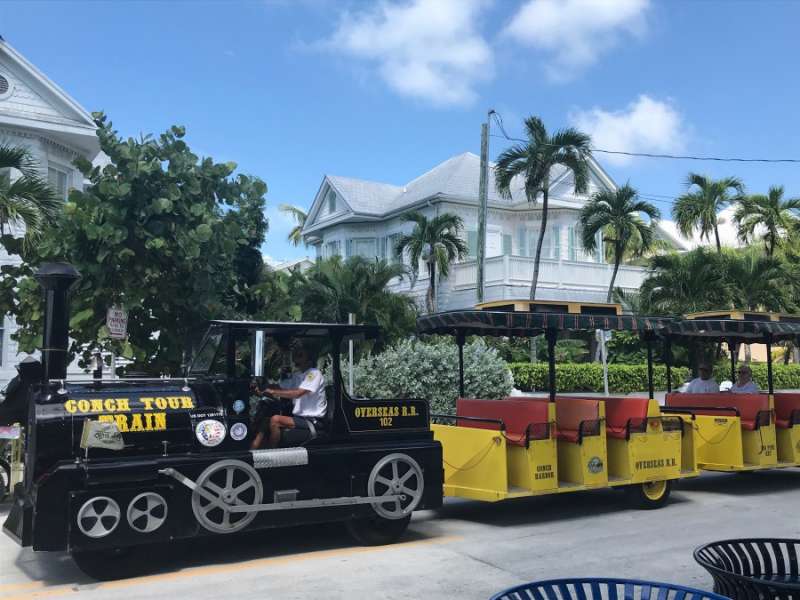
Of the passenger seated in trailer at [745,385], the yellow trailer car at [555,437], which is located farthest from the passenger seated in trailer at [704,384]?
the yellow trailer car at [555,437]

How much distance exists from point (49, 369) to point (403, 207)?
28.3 metres

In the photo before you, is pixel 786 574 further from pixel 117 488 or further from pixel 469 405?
pixel 469 405

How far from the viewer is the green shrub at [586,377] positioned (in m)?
26.2

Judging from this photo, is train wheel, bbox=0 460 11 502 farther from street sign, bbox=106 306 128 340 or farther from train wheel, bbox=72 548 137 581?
train wheel, bbox=72 548 137 581

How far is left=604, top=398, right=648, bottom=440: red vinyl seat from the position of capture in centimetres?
943

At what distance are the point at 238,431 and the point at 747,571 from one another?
14.8 ft

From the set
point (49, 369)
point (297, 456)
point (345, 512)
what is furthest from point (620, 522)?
point (49, 369)

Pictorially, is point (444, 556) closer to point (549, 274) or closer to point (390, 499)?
point (390, 499)

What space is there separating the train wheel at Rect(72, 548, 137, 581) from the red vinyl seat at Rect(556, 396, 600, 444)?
15.9ft

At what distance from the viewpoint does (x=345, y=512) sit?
290 inches

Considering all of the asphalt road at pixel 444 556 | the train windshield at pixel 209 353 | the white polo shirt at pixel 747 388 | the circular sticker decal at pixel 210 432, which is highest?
the train windshield at pixel 209 353

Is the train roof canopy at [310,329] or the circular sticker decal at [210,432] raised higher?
the train roof canopy at [310,329]

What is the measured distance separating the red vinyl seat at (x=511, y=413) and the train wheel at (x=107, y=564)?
4.08m

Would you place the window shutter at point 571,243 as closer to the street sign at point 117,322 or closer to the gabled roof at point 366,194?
the gabled roof at point 366,194
